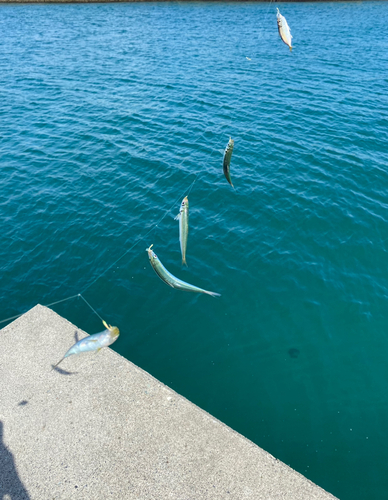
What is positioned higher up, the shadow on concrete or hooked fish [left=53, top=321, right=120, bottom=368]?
hooked fish [left=53, top=321, right=120, bottom=368]

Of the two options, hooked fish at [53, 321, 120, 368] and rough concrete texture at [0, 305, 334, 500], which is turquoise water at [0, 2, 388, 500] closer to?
rough concrete texture at [0, 305, 334, 500]

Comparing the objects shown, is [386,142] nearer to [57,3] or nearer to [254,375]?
[254,375]

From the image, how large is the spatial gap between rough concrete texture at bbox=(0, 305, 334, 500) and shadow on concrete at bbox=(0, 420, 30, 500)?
0.05 feet

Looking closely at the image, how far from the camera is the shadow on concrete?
6.03 meters

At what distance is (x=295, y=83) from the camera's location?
25.1m

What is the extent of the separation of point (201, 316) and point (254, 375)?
240 cm

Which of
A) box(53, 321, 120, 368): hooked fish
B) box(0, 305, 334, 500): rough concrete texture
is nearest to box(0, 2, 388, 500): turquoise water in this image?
box(0, 305, 334, 500): rough concrete texture

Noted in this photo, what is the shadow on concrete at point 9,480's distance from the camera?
6.03 m

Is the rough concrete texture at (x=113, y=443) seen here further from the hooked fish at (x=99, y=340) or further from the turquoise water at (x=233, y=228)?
the turquoise water at (x=233, y=228)

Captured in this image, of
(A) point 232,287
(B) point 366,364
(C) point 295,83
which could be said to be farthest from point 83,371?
(C) point 295,83

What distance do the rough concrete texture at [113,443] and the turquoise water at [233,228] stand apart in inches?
65.9

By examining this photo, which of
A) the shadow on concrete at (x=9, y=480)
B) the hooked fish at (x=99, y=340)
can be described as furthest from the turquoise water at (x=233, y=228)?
the shadow on concrete at (x=9, y=480)

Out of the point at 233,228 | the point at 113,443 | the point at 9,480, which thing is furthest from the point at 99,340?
the point at 233,228

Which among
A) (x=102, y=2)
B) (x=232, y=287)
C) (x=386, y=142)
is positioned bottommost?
(x=232, y=287)
